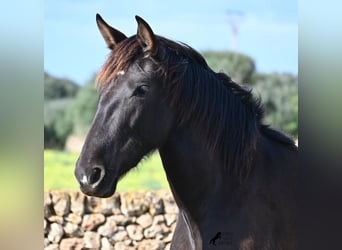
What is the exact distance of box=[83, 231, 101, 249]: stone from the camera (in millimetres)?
3899

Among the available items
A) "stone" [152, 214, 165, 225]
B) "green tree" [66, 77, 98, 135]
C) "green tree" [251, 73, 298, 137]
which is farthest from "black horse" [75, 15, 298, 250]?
"stone" [152, 214, 165, 225]

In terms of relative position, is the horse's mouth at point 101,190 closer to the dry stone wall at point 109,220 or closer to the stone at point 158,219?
the dry stone wall at point 109,220

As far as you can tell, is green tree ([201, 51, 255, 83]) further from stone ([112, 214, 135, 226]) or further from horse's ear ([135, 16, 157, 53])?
stone ([112, 214, 135, 226])

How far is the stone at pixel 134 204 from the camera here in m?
4.09

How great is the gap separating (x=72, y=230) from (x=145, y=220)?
536 mm

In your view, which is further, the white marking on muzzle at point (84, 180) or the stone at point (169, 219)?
the stone at point (169, 219)

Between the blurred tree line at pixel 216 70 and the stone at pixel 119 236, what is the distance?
84 cm

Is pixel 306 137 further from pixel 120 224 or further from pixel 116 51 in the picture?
pixel 120 224

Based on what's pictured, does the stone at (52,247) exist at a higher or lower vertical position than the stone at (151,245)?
higher

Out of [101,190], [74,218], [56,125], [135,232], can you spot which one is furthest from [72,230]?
[101,190]

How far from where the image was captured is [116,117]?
7.55 ft

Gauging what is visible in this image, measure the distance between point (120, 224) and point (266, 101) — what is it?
4.59 feet

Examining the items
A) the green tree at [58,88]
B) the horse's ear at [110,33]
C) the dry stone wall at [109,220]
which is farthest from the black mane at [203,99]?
the dry stone wall at [109,220]

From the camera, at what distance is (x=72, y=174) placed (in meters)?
3.52
